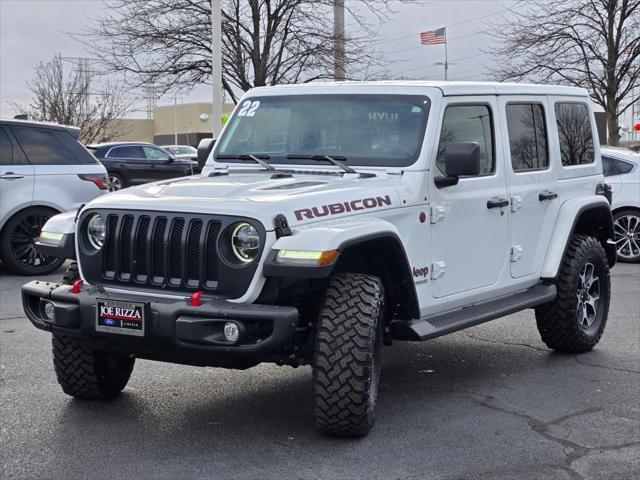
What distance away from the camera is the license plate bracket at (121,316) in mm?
4805

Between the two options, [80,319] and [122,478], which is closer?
[122,478]

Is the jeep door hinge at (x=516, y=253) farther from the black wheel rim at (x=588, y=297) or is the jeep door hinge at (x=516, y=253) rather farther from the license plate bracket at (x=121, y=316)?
the license plate bracket at (x=121, y=316)

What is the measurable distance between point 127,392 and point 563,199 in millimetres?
3464

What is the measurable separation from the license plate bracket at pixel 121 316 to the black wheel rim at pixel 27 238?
22.1 feet

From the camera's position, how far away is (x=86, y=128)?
43594 millimetres

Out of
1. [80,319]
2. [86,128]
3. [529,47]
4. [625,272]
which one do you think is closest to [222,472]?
[80,319]

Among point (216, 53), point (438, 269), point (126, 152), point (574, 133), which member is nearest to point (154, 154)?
point (126, 152)

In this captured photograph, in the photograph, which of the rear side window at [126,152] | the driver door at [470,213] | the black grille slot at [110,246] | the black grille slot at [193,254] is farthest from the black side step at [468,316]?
the rear side window at [126,152]

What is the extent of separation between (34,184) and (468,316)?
6.89m

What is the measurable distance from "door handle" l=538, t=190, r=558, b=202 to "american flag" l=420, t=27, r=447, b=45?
28924 mm

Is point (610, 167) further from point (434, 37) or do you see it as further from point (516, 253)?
point (434, 37)

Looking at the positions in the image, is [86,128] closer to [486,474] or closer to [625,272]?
[625,272]

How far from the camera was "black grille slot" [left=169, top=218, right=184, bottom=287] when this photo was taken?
4938 mm

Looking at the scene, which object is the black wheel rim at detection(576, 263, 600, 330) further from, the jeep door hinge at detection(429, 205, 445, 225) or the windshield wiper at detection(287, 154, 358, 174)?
the windshield wiper at detection(287, 154, 358, 174)
